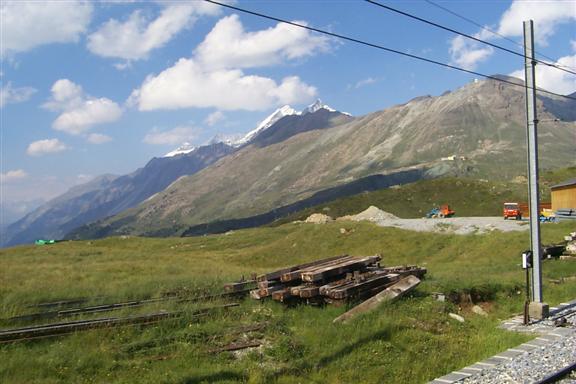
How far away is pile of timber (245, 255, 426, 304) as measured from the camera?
17.2 m

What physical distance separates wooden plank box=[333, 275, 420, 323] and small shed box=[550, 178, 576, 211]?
178 ft

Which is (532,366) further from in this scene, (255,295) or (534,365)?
(255,295)

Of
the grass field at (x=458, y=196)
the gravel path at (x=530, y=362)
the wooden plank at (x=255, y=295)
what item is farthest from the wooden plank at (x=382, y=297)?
the grass field at (x=458, y=196)

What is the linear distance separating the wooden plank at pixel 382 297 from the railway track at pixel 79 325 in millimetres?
4346

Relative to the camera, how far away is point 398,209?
119250 millimetres

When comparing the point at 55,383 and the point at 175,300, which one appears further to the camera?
the point at 175,300

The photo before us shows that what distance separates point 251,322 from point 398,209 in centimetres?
10715

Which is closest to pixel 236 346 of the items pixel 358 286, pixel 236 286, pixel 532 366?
pixel 358 286

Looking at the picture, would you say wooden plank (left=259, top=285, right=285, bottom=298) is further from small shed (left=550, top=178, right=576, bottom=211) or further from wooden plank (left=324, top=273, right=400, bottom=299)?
small shed (left=550, top=178, right=576, bottom=211)

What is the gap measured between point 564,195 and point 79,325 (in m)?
66.8

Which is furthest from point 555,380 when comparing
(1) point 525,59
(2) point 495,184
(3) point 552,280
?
(2) point 495,184

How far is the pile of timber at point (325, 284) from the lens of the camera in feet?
56.6

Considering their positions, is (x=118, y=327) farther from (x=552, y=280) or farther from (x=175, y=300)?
(x=552, y=280)

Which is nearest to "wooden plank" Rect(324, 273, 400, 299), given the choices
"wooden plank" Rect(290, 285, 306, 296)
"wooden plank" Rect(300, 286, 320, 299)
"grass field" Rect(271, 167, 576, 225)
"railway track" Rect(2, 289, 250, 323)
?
"wooden plank" Rect(300, 286, 320, 299)
